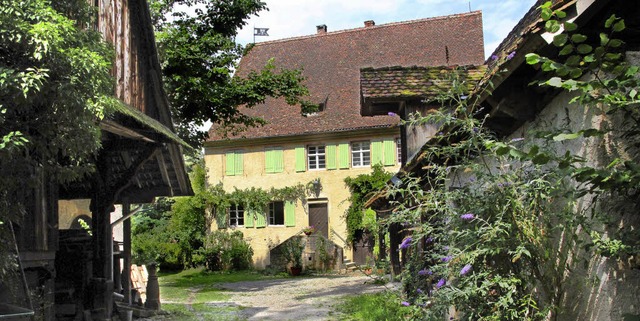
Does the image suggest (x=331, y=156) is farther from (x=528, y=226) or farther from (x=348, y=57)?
(x=528, y=226)

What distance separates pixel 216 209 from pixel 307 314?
18404 millimetres

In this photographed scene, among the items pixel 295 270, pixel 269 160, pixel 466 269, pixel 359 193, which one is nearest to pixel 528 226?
pixel 466 269

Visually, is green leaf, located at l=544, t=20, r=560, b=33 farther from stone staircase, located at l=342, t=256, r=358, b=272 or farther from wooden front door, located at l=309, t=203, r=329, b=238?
wooden front door, located at l=309, t=203, r=329, b=238

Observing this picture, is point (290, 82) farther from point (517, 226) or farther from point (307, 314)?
point (517, 226)

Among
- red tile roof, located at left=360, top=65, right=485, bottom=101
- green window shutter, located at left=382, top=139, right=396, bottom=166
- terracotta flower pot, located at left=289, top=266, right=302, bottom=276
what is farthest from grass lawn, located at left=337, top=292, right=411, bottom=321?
green window shutter, located at left=382, top=139, right=396, bottom=166

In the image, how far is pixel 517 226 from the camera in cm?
464

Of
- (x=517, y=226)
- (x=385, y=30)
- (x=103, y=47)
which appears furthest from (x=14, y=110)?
(x=385, y=30)

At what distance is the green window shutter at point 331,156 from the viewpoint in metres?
31.0

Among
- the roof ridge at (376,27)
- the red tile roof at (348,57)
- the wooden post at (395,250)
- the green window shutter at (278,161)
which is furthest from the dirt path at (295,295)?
the roof ridge at (376,27)

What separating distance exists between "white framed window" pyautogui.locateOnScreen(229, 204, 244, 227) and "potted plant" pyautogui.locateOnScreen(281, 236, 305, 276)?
382 centimetres

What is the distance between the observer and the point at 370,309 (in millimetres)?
13422

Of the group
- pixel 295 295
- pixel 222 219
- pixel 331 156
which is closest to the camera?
pixel 295 295

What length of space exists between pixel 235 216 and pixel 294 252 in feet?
16.0

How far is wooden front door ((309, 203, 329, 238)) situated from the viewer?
3117 centimetres
